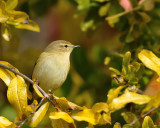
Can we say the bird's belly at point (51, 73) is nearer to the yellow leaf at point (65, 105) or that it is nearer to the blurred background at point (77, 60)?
the blurred background at point (77, 60)

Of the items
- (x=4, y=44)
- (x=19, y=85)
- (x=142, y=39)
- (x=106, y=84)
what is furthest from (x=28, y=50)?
(x=19, y=85)

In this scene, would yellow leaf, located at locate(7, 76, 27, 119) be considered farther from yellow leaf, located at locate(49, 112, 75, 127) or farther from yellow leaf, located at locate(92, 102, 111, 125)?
yellow leaf, located at locate(92, 102, 111, 125)

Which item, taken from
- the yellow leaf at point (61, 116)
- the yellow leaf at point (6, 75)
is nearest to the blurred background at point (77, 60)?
the yellow leaf at point (6, 75)

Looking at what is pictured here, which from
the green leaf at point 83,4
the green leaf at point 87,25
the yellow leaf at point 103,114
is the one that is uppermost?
the green leaf at point 83,4

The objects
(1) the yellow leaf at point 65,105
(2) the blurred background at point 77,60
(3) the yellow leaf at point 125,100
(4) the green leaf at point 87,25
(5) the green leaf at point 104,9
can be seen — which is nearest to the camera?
(3) the yellow leaf at point 125,100

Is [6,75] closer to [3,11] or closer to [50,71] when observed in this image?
[3,11]

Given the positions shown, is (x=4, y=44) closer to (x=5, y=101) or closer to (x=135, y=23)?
(x=5, y=101)

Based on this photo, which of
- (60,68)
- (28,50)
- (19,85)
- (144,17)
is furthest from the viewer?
(28,50)

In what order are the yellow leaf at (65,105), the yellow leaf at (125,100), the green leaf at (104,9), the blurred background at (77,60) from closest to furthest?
the yellow leaf at (125,100), the yellow leaf at (65,105), the green leaf at (104,9), the blurred background at (77,60)

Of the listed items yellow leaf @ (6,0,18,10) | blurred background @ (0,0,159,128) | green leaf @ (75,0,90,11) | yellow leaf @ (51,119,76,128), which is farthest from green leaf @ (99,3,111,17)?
yellow leaf @ (51,119,76,128)
